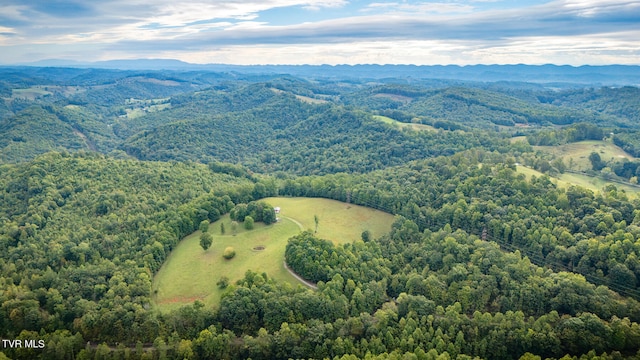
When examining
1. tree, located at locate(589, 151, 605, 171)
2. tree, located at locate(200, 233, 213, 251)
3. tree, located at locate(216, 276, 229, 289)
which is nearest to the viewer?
tree, located at locate(216, 276, 229, 289)

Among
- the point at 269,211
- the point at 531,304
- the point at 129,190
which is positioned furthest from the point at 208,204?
the point at 531,304

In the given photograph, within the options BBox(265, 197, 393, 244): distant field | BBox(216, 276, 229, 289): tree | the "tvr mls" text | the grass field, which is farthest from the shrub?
the "tvr mls" text

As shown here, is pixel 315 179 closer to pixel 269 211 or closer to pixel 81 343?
pixel 269 211

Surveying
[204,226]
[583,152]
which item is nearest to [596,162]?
[583,152]

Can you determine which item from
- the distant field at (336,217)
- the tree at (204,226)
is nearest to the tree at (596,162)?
the distant field at (336,217)

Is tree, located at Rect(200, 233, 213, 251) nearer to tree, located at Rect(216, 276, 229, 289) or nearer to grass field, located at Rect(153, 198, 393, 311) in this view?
grass field, located at Rect(153, 198, 393, 311)

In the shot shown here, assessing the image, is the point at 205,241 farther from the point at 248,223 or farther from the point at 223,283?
the point at 223,283
